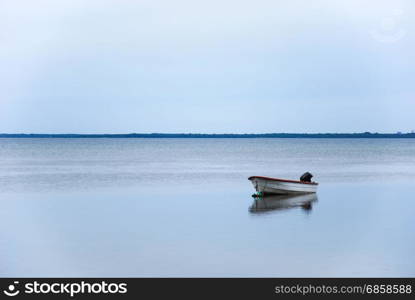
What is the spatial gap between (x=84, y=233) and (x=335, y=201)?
16751 mm

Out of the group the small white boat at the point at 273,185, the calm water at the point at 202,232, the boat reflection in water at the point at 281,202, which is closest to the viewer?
the calm water at the point at 202,232

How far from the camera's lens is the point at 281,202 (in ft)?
114

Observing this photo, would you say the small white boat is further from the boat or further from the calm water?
the calm water

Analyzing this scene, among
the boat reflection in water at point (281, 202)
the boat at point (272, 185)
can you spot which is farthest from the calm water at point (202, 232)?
the boat at point (272, 185)

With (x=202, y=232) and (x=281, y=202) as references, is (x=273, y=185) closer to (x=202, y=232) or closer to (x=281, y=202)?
(x=281, y=202)

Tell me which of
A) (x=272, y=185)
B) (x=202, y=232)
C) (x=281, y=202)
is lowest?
(x=202, y=232)

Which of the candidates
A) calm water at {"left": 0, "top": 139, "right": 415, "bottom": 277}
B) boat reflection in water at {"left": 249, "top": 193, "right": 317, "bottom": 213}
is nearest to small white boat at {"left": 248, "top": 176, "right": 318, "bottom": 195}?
boat reflection in water at {"left": 249, "top": 193, "right": 317, "bottom": 213}

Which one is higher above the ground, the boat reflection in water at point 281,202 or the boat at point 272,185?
the boat at point 272,185

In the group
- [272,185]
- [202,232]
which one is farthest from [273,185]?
[202,232]

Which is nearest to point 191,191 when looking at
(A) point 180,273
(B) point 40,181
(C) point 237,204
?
(C) point 237,204

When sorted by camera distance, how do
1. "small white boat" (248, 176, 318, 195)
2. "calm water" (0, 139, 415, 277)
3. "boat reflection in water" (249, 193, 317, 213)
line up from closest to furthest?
"calm water" (0, 139, 415, 277) < "boat reflection in water" (249, 193, 317, 213) < "small white boat" (248, 176, 318, 195)

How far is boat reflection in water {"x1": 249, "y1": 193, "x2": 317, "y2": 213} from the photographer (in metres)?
32.0

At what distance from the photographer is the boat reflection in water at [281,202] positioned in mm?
31969

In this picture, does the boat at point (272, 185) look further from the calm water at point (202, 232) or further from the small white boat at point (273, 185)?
the calm water at point (202, 232)
